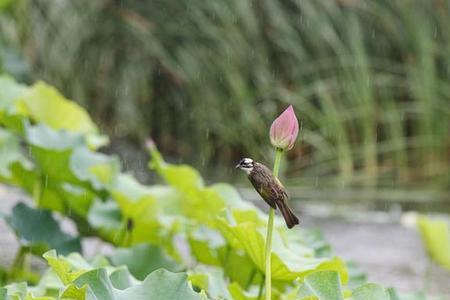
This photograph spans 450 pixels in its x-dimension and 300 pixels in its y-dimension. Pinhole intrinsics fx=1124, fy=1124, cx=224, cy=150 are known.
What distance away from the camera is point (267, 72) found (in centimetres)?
672

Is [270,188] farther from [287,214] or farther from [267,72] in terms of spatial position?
[267,72]

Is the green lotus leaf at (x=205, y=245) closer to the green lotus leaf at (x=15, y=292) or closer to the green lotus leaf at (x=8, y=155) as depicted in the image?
the green lotus leaf at (x=8, y=155)

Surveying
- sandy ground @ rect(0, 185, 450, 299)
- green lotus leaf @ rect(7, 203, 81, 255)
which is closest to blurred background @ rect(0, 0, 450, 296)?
sandy ground @ rect(0, 185, 450, 299)

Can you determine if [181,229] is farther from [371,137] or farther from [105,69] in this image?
[105,69]

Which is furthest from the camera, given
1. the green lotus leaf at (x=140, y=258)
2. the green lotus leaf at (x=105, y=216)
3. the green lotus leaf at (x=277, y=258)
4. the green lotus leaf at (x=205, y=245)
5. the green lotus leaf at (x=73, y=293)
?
the green lotus leaf at (x=105, y=216)

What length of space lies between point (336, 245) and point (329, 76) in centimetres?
302

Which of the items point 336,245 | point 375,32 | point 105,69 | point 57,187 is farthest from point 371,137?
point 57,187

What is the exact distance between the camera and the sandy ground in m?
3.00

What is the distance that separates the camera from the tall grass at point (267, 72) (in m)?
6.33

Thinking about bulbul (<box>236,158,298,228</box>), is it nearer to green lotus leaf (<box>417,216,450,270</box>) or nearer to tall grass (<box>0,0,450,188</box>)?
green lotus leaf (<box>417,216,450,270</box>)

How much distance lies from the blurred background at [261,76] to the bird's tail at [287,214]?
16.8ft

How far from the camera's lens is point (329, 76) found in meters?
6.69

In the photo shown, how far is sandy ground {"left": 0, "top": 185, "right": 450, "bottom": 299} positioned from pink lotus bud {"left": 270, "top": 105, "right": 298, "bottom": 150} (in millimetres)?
1534

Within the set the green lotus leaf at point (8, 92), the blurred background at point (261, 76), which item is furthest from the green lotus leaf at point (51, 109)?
the blurred background at point (261, 76)
